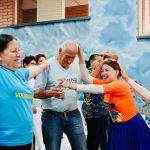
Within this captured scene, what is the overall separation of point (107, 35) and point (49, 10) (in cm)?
173

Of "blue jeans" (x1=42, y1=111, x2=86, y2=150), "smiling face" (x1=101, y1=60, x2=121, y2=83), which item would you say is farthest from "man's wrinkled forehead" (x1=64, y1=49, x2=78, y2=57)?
"blue jeans" (x1=42, y1=111, x2=86, y2=150)

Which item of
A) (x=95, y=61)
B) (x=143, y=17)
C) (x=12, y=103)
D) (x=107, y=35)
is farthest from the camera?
(x=107, y=35)

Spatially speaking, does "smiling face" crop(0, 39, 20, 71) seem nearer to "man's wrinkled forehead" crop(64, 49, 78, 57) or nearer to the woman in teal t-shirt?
the woman in teal t-shirt

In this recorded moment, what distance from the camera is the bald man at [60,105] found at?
3.84 meters

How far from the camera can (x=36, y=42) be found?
8398mm

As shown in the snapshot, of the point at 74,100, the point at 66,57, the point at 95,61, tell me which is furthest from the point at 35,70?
the point at 95,61

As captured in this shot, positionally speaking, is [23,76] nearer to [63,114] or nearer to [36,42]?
[63,114]

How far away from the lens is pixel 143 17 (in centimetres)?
725

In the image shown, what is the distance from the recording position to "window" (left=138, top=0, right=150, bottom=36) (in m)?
7.19

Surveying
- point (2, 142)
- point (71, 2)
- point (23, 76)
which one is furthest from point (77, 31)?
point (2, 142)

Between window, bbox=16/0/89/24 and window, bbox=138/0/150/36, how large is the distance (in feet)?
5.44

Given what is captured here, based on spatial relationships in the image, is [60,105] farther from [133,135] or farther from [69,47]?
[133,135]

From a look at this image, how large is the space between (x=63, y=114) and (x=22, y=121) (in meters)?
1.04

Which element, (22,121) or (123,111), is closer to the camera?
(22,121)
